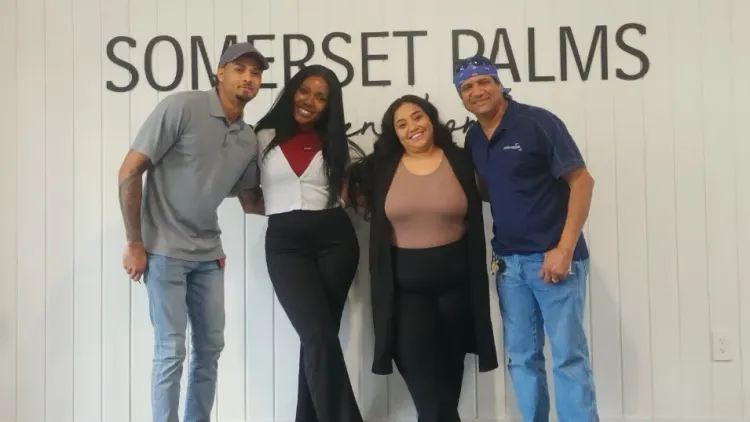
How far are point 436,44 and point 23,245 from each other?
6.39 feet

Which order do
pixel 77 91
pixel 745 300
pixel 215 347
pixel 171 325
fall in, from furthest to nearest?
pixel 77 91, pixel 745 300, pixel 215 347, pixel 171 325

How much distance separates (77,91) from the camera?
98.5 inches

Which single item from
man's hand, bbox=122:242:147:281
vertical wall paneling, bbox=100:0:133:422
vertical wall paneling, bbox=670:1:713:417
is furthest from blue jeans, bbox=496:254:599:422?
vertical wall paneling, bbox=100:0:133:422

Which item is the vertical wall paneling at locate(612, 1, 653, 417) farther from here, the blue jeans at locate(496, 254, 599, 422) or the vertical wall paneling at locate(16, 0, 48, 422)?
the vertical wall paneling at locate(16, 0, 48, 422)

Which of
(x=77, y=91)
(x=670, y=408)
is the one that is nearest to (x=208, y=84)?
(x=77, y=91)

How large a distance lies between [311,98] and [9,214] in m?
1.47

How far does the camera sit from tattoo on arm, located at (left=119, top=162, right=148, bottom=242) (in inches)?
70.9

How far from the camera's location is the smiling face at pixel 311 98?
2.07m

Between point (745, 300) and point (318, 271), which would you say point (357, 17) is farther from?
point (745, 300)

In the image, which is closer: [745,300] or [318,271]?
[318,271]

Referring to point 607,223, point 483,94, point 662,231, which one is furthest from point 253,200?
point 662,231

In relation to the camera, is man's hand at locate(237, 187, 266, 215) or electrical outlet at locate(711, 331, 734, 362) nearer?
man's hand at locate(237, 187, 266, 215)

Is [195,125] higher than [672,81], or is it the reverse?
[672,81]

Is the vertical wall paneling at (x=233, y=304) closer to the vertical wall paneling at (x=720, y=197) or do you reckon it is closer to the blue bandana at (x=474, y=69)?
the blue bandana at (x=474, y=69)
